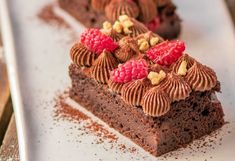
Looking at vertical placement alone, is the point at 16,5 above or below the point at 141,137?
above

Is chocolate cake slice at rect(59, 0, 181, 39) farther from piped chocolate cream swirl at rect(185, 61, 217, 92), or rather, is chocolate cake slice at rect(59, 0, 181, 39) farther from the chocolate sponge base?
piped chocolate cream swirl at rect(185, 61, 217, 92)

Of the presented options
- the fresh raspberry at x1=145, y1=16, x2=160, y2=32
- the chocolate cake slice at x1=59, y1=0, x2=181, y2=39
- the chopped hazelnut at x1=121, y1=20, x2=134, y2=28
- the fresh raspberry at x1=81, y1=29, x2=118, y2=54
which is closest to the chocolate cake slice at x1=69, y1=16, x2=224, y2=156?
the fresh raspberry at x1=81, y1=29, x2=118, y2=54

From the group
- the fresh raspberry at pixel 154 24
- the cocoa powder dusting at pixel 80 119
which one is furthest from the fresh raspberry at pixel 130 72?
the fresh raspberry at pixel 154 24

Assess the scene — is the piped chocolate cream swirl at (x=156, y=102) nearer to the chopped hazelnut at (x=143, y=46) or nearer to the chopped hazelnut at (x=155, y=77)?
the chopped hazelnut at (x=155, y=77)

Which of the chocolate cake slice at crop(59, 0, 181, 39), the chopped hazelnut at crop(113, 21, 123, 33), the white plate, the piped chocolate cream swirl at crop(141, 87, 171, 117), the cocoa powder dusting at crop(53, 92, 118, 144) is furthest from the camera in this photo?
the chocolate cake slice at crop(59, 0, 181, 39)

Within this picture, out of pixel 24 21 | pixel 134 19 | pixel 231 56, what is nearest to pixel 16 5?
pixel 24 21

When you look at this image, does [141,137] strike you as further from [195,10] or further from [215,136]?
[195,10]

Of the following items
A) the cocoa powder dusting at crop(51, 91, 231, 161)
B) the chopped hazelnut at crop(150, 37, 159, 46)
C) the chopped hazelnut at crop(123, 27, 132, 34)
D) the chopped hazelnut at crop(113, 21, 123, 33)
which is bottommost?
the cocoa powder dusting at crop(51, 91, 231, 161)
